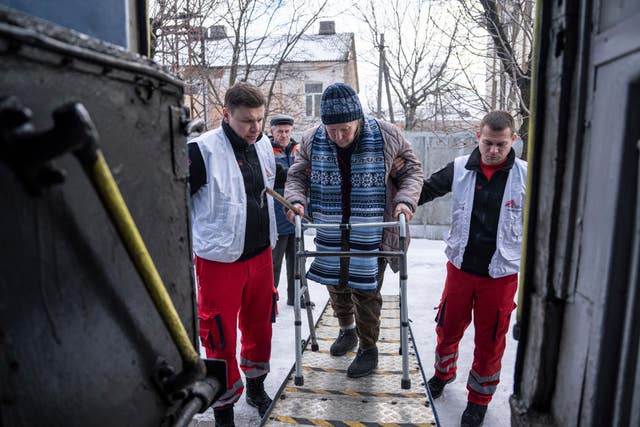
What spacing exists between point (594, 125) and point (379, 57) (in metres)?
15.9

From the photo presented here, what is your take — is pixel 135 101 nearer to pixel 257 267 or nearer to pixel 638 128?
pixel 638 128

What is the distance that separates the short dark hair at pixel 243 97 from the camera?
2941mm

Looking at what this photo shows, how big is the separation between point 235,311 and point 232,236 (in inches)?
19.9

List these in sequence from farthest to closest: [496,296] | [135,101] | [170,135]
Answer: [496,296] → [170,135] → [135,101]

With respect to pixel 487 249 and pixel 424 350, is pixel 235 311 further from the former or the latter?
pixel 424 350

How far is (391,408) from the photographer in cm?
287

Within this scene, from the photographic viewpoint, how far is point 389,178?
134 inches

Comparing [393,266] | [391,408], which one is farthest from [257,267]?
[391,408]

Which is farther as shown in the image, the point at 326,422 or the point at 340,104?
the point at 340,104

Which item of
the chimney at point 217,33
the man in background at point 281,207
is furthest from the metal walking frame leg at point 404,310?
the chimney at point 217,33

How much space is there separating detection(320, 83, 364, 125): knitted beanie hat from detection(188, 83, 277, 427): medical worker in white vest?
463 mm

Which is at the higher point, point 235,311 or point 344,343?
point 235,311

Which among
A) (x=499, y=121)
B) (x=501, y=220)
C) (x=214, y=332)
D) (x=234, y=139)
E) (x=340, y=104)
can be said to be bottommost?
(x=214, y=332)

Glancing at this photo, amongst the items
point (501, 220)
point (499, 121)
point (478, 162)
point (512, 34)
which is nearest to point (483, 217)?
point (501, 220)
